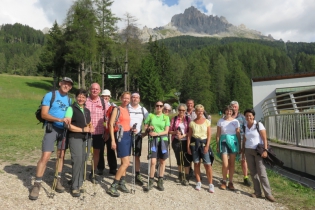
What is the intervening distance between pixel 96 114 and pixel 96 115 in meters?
0.02

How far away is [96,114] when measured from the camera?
553 centimetres

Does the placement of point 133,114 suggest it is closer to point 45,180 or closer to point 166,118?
point 166,118

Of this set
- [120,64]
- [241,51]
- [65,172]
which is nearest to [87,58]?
[120,64]

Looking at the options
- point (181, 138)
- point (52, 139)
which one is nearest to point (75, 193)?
point (52, 139)

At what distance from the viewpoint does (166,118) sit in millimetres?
5680

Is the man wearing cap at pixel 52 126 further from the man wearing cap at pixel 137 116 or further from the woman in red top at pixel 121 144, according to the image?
the man wearing cap at pixel 137 116

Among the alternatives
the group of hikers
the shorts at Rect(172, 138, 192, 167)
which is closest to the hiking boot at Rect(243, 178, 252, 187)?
the group of hikers

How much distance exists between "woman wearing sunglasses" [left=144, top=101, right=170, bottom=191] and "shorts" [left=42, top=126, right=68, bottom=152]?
1809 millimetres

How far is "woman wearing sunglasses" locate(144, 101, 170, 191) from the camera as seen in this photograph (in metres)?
5.50

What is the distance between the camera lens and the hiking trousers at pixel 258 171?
5.43 metres

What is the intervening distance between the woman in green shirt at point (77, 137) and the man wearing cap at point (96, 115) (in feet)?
1.97

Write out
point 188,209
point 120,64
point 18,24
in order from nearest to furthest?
point 188,209 < point 120,64 < point 18,24

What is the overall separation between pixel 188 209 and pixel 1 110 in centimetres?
2683

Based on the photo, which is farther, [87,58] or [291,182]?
[87,58]
